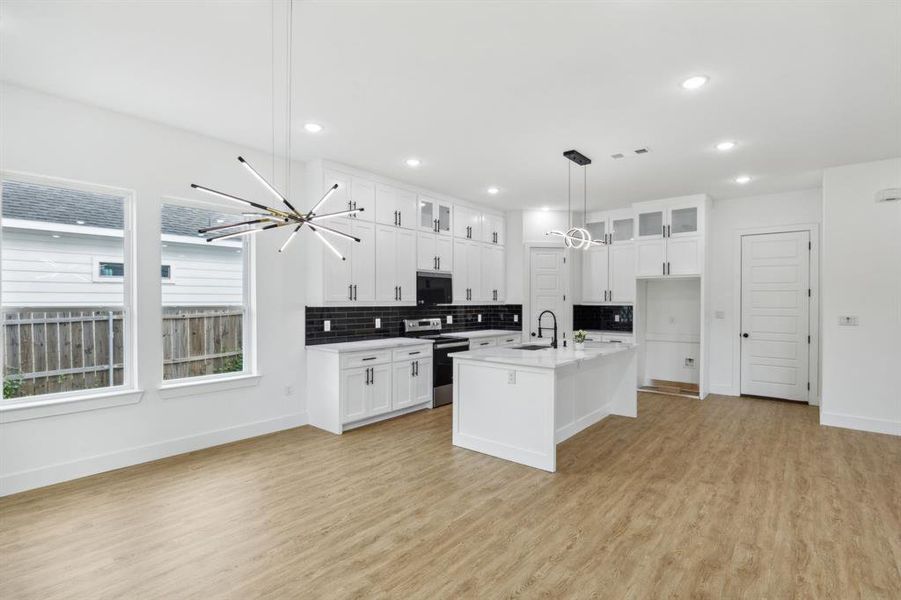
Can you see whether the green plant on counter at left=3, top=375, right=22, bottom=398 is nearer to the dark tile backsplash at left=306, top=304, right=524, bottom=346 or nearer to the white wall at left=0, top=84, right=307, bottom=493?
the white wall at left=0, top=84, right=307, bottom=493

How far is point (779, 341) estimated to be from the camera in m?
6.30

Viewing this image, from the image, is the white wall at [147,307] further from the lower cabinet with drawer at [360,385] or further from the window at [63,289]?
the lower cabinet with drawer at [360,385]

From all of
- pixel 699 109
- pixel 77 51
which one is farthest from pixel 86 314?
pixel 699 109

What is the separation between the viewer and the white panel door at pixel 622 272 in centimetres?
718

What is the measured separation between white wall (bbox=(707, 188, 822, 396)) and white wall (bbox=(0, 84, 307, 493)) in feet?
19.2

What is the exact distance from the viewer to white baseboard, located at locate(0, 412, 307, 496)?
3289mm

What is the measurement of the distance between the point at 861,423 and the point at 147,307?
23.8ft

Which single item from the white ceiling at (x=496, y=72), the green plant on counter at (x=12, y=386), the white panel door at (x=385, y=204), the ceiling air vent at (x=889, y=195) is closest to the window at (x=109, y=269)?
the green plant on counter at (x=12, y=386)

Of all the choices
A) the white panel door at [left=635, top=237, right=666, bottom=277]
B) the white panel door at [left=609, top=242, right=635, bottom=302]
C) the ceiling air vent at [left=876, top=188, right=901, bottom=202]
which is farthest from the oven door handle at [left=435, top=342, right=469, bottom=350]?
the ceiling air vent at [left=876, top=188, right=901, bottom=202]

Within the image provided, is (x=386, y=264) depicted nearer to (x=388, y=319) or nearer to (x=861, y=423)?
(x=388, y=319)

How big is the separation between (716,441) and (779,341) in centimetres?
272

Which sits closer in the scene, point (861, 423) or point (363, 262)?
point (861, 423)

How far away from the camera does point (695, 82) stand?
3.11 meters

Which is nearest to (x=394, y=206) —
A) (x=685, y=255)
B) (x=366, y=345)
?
(x=366, y=345)
